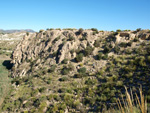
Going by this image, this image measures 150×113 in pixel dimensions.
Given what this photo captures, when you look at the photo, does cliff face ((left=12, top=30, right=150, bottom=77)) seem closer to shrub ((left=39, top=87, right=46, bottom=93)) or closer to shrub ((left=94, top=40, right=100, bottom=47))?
shrub ((left=94, top=40, right=100, bottom=47))

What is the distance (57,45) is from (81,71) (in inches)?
459

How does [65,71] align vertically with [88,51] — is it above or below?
below

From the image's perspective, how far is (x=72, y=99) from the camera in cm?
1370

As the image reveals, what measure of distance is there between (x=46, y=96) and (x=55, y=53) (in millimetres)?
11908

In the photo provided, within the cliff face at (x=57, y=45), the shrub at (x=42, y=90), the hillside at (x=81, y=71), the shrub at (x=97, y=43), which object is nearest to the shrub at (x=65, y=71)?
the hillside at (x=81, y=71)

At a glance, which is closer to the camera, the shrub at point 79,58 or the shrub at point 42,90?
the shrub at point 42,90

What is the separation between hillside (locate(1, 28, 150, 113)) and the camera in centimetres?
1332

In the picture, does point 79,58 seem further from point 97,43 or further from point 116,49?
point 116,49

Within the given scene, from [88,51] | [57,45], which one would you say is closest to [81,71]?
[88,51]

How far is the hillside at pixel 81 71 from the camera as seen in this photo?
43.7ft

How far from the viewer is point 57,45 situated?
88.7 feet

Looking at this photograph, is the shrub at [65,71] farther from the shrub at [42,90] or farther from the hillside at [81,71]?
the shrub at [42,90]

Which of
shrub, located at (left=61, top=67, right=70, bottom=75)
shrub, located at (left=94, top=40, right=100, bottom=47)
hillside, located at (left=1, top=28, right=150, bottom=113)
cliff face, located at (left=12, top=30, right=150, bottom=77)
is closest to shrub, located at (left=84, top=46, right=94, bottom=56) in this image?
hillside, located at (left=1, top=28, right=150, bottom=113)

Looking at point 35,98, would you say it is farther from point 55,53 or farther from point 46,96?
point 55,53
